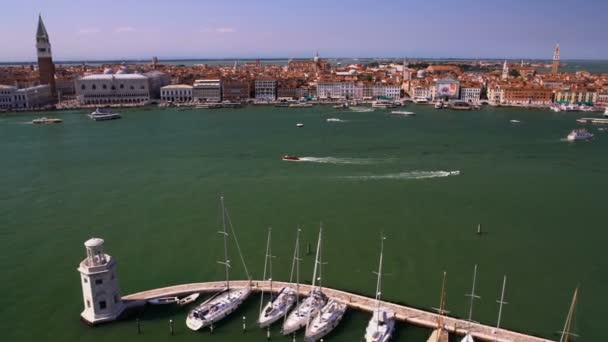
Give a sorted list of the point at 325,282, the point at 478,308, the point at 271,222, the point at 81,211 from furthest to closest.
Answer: the point at 81,211 → the point at 271,222 → the point at 325,282 → the point at 478,308

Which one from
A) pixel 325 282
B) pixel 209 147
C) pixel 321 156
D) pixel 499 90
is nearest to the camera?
pixel 325 282

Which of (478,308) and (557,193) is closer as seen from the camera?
(478,308)

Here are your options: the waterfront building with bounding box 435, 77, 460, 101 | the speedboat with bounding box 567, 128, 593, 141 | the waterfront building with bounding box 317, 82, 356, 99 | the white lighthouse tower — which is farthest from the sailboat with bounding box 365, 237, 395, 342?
the waterfront building with bounding box 317, 82, 356, 99

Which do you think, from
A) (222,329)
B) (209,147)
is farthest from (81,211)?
(209,147)

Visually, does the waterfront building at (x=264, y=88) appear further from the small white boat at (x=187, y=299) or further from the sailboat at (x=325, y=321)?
the sailboat at (x=325, y=321)

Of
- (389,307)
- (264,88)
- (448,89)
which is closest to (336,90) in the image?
(264,88)

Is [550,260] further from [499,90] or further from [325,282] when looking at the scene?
[499,90]

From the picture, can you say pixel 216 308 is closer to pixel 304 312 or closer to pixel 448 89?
pixel 304 312
